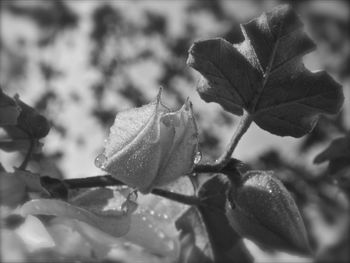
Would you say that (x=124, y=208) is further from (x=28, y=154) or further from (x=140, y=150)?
(x=28, y=154)

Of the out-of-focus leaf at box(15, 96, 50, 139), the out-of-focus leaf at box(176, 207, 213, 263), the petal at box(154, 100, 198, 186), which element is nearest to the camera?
the petal at box(154, 100, 198, 186)

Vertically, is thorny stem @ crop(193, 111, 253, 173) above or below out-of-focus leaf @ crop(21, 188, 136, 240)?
above

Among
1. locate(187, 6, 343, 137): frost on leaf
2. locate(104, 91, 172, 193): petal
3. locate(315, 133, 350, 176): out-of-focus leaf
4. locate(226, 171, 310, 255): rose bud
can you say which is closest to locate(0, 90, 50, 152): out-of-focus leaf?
locate(104, 91, 172, 193): petal

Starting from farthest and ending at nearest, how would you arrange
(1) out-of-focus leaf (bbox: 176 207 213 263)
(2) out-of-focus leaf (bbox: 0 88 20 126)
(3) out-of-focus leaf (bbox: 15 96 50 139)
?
(1) out-of-focus leaf (bbox: 176 207 213 263), (3) out-of-focus leaf (bbox: 15 96 50 139), (2) out-of-focus leaf (bbox: 0 88 20 126)

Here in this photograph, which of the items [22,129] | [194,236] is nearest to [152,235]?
[194,236]

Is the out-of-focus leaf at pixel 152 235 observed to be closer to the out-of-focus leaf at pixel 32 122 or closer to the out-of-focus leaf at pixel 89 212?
the out-of-focus leaf at pixel 89 212

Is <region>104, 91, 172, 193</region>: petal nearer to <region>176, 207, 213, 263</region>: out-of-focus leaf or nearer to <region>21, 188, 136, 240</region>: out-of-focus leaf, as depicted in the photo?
<region>21, 188, 136, 240</region>: out-of-focus leaf
